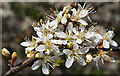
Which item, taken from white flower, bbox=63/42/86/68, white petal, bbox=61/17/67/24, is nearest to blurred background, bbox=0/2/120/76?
white petal, bbox=61/17/67/24

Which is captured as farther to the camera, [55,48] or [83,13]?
[83,13]

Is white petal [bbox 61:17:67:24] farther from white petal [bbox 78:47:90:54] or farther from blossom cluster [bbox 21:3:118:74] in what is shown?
white petal [bbox 78:47:90:54]

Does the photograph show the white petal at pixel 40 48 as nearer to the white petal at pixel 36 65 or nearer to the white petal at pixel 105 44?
the white petal at pixel 36 65

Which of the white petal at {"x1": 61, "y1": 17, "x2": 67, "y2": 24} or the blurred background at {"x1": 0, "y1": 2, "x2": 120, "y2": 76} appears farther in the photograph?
the blurred background at {"x1": 0, "y1": 2, "x2": 120, "y2": 76}

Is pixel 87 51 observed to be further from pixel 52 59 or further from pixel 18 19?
pixel 18 19

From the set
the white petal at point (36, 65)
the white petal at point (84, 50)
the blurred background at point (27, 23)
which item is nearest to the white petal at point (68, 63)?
the white petal at point (84, 50)

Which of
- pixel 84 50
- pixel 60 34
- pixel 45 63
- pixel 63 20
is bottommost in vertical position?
pixel 45 63

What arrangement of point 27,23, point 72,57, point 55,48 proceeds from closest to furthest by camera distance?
point 55,48 < point 72,57 < point 27,23

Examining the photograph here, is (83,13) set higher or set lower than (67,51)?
higher

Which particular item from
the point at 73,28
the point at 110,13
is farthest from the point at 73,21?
the point at 110,13

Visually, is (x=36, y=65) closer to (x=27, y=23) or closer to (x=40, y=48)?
(x=40, y=48)

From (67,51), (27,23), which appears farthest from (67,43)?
(27,23)
